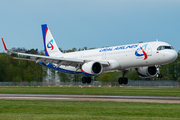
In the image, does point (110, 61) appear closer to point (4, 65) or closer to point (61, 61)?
point (61, 61)

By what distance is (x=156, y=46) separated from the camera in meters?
38.7

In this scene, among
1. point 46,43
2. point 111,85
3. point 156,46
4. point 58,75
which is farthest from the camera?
point 111,85

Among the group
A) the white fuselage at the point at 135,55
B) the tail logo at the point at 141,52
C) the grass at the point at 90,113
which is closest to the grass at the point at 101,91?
the white fuselage at the point at 135,55

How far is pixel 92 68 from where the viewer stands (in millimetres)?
42719

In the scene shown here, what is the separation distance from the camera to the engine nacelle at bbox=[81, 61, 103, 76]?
42.4m

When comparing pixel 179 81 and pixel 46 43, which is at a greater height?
pixel 46 43

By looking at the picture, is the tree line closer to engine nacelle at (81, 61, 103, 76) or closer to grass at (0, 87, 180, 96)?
grass at (0, 87, 180, 96)

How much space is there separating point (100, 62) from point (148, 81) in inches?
2077

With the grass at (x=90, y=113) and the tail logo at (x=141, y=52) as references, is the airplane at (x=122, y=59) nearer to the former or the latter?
the tail logo at (x=141, y=52)

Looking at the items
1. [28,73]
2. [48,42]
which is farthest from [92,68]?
[28,73]

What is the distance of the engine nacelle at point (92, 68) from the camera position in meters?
42.4

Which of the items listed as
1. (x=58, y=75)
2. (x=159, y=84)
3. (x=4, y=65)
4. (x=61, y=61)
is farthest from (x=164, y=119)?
(x=4, y=65)

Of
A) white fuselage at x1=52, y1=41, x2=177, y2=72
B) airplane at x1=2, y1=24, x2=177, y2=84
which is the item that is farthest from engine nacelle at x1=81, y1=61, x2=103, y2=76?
white fuselage at x1=52, y1=41, x2=177, y2=72

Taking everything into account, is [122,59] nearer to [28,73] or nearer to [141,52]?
[141,52]
